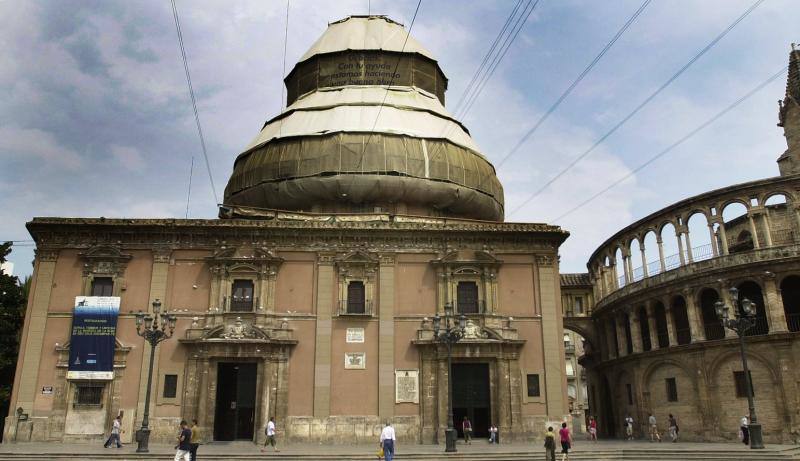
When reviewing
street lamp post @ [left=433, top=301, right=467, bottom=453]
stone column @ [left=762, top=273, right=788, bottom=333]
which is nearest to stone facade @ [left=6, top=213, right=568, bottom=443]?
street lamp post @ [left=433, top=301, right=467, bottom=453]

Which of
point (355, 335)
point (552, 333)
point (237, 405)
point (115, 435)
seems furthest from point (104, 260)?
point (552, 333)

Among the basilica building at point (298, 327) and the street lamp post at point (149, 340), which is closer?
the street lamp post at point (149, 340)

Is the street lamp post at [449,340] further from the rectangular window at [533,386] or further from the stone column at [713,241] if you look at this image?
the stone column at [713,241]

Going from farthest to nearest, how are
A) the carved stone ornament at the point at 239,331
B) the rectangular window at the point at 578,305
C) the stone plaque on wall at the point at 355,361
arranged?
the rectangular window at the point at 578,305 < the stone plaque on wall at the point at 355,361 < the carved stone ornament at the point at 239,331

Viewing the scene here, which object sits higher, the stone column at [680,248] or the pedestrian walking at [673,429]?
the stone column at [680,248]

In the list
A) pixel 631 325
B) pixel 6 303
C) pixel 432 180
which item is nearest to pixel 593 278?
pixel 631 325

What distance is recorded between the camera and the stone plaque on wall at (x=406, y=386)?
2656 centimetres

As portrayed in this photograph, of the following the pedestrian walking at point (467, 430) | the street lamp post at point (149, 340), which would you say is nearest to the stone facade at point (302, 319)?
the pedestrian walking at point (467, 430)

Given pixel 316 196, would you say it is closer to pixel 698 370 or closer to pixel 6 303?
pixel 6 303

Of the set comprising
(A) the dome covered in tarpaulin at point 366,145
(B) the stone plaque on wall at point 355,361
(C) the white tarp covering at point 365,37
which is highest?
(C) the white tarp covering at point 365,37

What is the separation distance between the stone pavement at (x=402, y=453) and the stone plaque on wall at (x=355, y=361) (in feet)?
11.8

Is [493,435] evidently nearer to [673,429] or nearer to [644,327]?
[673,429]

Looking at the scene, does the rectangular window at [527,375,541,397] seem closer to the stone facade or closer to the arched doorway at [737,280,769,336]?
the stone facade

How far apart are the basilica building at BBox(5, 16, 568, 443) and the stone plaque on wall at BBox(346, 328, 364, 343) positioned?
43 mm
